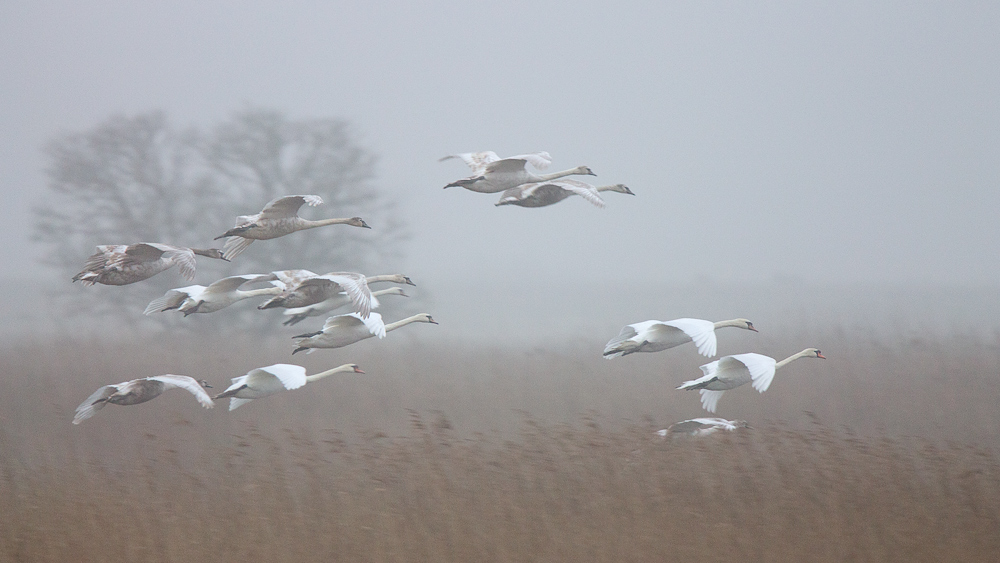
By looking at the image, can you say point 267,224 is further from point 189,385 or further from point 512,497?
point 512,497

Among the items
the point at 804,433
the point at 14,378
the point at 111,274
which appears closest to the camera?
the point at 111,274

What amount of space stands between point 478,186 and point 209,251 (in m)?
1.82

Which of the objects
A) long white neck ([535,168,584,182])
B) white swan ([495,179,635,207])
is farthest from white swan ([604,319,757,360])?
long white neck ([535,168,584,182])

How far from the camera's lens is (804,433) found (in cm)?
716

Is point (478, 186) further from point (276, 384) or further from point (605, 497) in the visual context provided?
point (605, 497)

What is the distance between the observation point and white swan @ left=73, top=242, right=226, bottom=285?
16.3 feet

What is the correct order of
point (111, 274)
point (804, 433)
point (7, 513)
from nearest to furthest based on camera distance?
1. point (111, 274)
2. point (7, 513)
3. point (804, 433)

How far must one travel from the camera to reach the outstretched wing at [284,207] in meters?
5.00

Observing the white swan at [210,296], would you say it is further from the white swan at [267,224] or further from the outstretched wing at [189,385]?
the outstretched wing at [189,385]

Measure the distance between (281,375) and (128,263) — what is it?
1218 mm

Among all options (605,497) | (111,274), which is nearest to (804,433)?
Answer: (605,497)

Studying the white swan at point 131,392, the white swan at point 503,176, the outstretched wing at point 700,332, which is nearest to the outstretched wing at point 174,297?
the white swan at point 131,392

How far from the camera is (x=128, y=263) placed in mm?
5047

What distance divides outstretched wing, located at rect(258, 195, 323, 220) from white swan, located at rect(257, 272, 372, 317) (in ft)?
1.64
